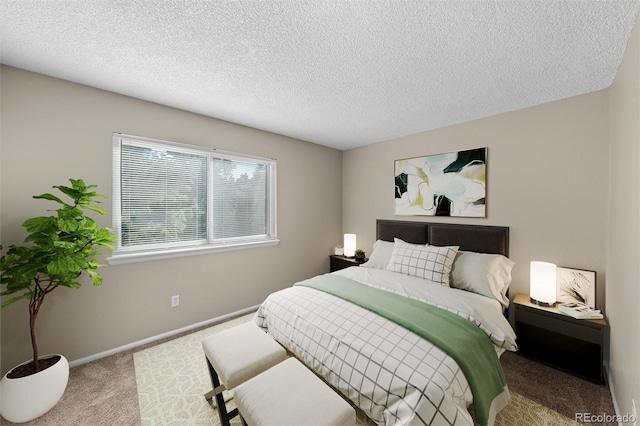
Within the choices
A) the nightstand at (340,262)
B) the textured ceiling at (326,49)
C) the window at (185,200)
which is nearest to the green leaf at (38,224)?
the window at (185,200)

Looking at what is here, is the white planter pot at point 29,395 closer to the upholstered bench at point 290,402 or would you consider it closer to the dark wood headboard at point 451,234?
the upholstered bench at point 290,402

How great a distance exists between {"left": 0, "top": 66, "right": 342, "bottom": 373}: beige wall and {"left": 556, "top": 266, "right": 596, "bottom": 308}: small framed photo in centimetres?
312

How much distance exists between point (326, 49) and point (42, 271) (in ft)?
8.34

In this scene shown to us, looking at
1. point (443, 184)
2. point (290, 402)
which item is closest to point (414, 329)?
point (290, 402)

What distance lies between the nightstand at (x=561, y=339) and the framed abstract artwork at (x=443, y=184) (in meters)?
1.11

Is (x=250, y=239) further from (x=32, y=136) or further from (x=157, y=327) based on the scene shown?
(x=32, y=136)

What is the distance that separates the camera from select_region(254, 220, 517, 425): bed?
1.28m

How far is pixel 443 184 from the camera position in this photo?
3.14 m

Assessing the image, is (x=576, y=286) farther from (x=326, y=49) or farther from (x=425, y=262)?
(x=326, y=49)

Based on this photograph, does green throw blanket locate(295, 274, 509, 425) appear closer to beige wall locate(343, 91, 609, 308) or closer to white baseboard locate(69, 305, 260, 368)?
beige wall locate(343, 91, 609, 308)

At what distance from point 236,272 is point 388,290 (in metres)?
1.94

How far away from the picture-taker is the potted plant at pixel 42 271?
5.14 feet

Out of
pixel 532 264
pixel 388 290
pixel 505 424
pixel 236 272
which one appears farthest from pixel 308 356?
pixel 532 264

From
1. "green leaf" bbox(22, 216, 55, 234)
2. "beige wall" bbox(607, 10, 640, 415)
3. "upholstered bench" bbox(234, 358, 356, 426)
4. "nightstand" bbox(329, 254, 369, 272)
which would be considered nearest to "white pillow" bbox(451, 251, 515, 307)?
"beige wall" bbox(607, 10, 640, 415)
